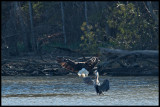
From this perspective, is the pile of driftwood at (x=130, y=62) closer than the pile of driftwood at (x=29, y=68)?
Yes

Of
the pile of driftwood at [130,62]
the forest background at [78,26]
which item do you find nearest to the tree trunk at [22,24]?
the forest background at [78,26]

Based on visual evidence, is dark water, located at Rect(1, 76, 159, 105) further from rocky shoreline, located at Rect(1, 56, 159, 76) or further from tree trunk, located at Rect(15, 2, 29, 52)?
tree trunk, located at Rect(15, 2, 29, 52)

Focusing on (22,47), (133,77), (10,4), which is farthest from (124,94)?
A: (10,4)

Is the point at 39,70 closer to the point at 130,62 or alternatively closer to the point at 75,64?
the point at 75,64

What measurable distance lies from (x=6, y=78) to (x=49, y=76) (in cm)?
200

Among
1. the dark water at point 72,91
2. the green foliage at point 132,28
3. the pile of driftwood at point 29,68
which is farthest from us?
the green foliage at point 132,28

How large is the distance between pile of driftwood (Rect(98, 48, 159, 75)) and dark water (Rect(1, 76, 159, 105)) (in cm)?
68

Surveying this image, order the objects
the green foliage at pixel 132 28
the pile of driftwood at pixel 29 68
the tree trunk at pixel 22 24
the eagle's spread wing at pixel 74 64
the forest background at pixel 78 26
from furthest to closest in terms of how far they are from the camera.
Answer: the tree trunk at pixel 22 24 < the forest background at pixel 78 26 < the green foliage at pixel 132 28 < the pile of driftwood at pixel 29 68 < the eagle's spread wing at pixel 74 64

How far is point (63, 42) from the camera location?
123 feet

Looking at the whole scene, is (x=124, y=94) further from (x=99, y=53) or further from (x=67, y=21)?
(x=67, y=21)

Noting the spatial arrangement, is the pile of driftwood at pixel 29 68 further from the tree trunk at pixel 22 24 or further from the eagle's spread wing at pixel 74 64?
the tree trunk at pixel 22 24

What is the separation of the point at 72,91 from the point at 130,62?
6518 mm

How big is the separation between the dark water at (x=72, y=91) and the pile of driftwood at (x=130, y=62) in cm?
68

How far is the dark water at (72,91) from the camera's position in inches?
619
